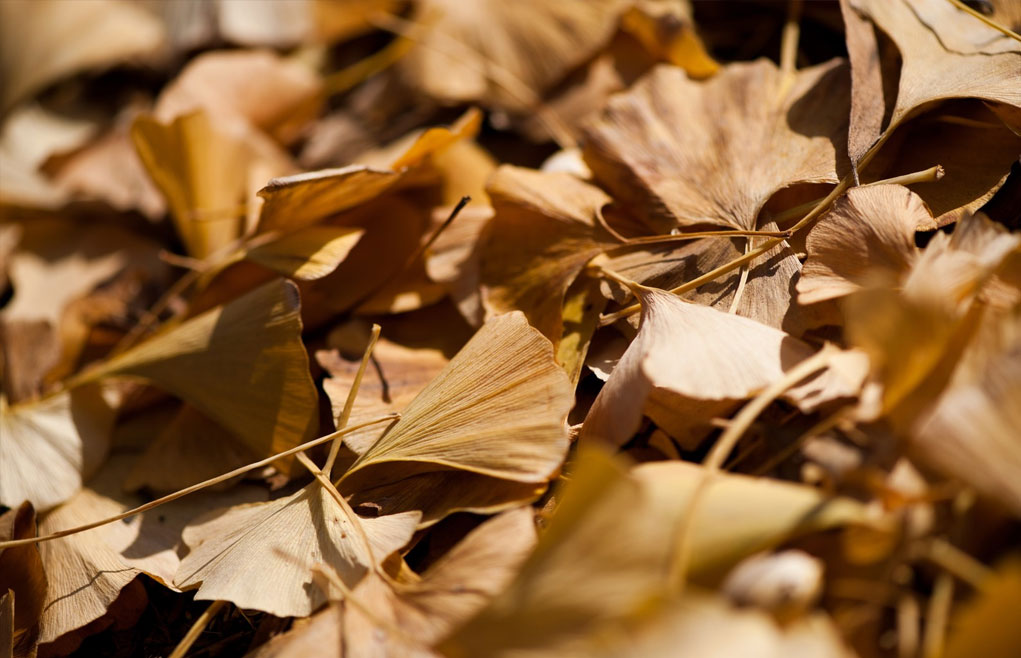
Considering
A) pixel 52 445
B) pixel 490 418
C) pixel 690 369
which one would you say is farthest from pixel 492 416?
pixel 52 445

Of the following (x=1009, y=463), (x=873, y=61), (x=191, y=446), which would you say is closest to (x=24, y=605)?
(x=191, y=446)

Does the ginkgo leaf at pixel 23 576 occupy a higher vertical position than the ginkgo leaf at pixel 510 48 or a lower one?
lower

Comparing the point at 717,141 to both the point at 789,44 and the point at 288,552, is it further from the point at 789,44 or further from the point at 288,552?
the point at 288,552

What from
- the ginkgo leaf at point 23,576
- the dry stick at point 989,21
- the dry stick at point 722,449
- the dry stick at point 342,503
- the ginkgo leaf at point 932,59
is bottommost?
the ginkgo leaf at point 23,576

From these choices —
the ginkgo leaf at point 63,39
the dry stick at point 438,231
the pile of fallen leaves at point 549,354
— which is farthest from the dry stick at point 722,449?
the ginkgo leaf at point 63,39

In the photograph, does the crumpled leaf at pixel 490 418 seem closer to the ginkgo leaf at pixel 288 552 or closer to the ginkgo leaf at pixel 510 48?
the ginkgo leaf at pixel 288 552

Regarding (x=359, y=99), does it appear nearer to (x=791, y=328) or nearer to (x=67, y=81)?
(x=67, y=81)
